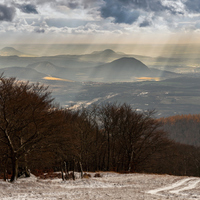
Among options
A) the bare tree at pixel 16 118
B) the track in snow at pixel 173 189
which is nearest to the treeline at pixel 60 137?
the bare tree at pixel 16 118

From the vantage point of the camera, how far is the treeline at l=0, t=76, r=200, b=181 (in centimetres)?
→ 2325

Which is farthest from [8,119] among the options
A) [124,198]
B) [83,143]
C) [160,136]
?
[160,136]

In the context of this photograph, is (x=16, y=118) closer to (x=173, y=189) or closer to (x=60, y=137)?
(x=60, y=137)

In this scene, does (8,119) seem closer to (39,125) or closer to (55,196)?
(39,125)

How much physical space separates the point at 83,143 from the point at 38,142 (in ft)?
60.6

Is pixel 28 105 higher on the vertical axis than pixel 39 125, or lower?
higher

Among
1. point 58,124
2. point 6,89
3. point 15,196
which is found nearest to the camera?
point 15,196

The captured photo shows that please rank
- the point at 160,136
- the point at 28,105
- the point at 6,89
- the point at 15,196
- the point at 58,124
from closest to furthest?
the point at 15,196 < the point at 6,89 < the point at 28,105 < the point at 58,124 < the point at 160,136

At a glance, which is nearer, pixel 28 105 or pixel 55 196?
pixel 55 196

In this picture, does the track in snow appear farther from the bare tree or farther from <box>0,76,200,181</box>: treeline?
the bare tree

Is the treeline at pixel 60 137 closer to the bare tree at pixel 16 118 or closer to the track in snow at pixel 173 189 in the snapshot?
the bare tree at pixel 16 118

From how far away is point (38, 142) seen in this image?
24.2 meters

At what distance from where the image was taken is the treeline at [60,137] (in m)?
23.2

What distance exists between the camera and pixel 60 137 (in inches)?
1000
